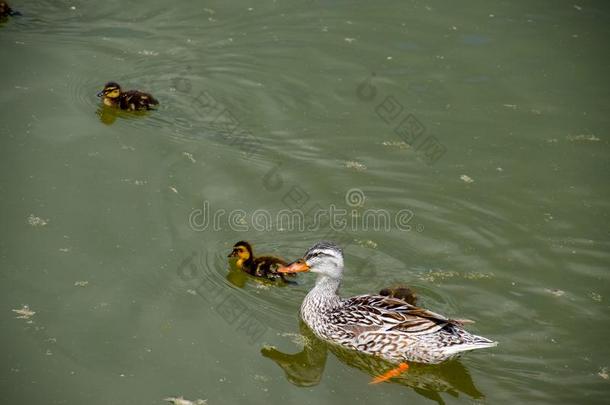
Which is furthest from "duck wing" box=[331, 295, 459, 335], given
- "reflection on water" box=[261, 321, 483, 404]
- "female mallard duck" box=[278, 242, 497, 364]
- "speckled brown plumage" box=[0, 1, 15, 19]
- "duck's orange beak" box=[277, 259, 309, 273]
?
"speckled brown plumage" box=[0, 1, 15, 19]

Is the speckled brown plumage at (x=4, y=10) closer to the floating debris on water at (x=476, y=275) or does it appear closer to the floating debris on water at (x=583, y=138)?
the floating debris on water at (x=476, y=275)

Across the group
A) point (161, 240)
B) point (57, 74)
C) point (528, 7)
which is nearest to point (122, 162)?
point (161, 240)

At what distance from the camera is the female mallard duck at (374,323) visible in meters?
5.31

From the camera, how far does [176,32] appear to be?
9531 mm

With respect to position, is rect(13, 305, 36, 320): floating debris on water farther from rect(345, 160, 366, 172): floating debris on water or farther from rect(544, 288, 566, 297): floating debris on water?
rect(544, 288, 566, 297): floating debris on water

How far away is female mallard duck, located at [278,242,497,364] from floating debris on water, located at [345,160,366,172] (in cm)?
192

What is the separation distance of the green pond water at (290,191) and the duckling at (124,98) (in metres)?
0.14

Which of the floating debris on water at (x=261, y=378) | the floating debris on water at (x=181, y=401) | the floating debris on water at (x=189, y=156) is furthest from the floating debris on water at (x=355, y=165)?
the floating debris on water at (x=181, y=401)

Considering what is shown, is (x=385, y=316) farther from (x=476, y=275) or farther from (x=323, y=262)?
(x=476, y=275)

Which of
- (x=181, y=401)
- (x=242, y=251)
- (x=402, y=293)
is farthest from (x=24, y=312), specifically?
(x=402, y=293)

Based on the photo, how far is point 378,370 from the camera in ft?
18.0

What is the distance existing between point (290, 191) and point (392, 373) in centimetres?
233

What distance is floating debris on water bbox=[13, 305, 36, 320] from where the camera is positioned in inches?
205

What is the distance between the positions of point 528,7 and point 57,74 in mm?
7069
